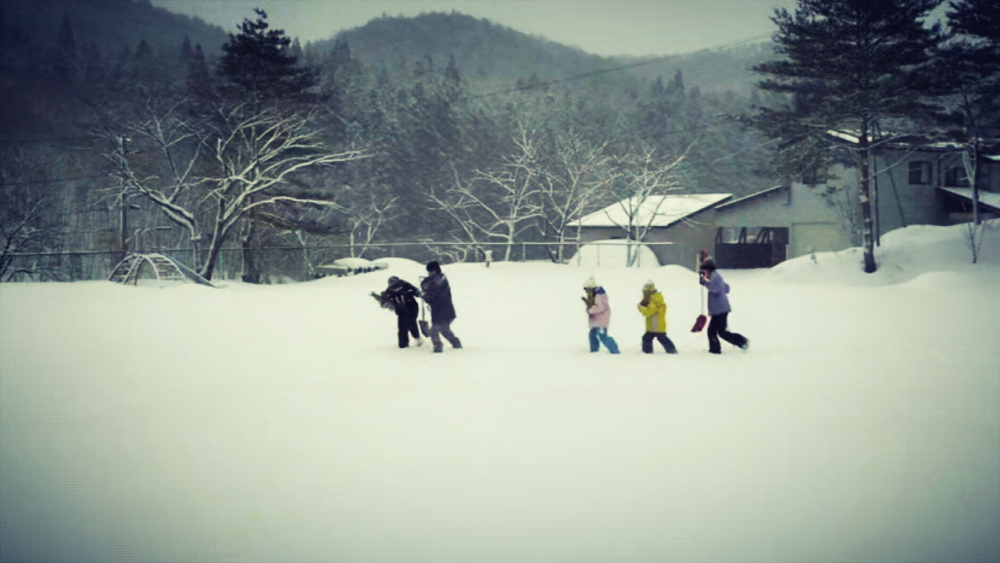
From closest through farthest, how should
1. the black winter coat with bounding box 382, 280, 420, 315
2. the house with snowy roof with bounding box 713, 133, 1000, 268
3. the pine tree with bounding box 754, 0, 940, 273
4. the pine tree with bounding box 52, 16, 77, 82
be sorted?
1. the black winter coat with bounding box 382, 280, 420, 315
2. the pine tree with bounding box 754, 0, 940, 273
3. the house with snowy roof with bounding box 713, 133, 1000, 268
4. the pine tree with bounding box 52, 16, 77, 82

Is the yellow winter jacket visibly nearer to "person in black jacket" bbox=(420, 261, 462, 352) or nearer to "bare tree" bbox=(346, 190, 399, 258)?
"person in black jacket" bbox=(420, 261, 462, 352)

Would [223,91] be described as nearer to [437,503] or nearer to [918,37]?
[918,37]

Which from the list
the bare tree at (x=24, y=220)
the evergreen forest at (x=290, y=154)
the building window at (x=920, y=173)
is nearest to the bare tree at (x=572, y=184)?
the evergreen forest at (x=290, y=154)

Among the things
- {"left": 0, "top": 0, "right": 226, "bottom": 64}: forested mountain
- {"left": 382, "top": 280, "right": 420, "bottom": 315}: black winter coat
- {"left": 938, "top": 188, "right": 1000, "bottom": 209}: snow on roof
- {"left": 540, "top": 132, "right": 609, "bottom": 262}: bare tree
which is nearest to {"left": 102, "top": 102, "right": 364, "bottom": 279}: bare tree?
{"left": 540, "top": 132, "right": 609, "bottom": 262}: bare tree

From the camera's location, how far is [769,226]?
39594mm

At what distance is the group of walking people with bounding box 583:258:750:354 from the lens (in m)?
11.4

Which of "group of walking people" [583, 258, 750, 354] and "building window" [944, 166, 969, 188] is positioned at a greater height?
"building window" [944, 166, 969, 188]

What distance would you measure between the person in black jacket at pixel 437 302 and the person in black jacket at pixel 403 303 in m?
0.24

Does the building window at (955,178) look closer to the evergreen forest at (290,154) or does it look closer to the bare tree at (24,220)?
the evergreen forest at (290,154)

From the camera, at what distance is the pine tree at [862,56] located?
26750mm

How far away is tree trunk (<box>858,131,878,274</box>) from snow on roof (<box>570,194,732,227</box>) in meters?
12.0

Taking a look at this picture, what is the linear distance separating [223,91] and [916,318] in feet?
Answer: 103

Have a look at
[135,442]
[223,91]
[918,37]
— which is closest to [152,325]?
[135,442]

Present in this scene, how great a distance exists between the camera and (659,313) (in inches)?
456
